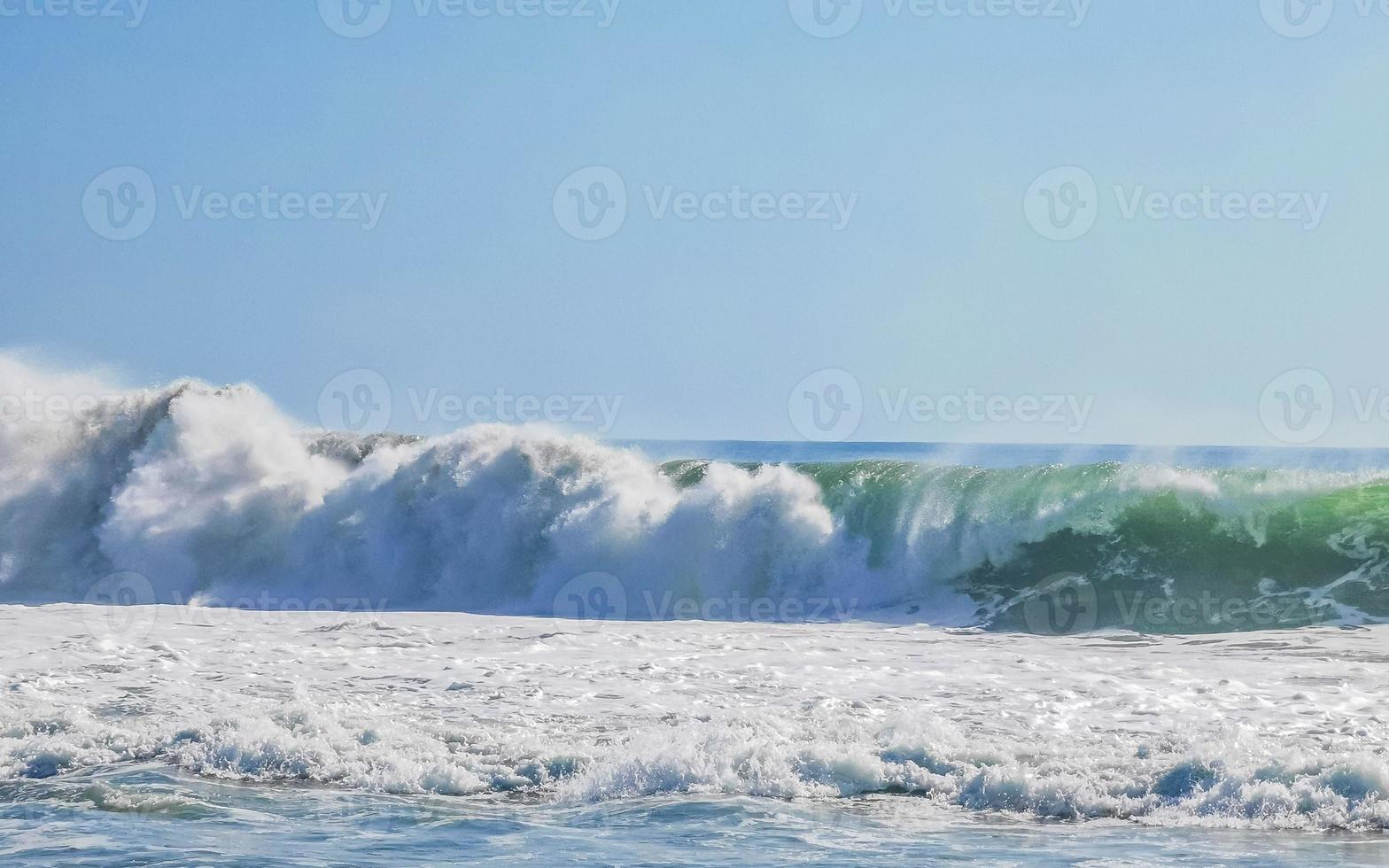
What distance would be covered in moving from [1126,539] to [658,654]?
8.96 m

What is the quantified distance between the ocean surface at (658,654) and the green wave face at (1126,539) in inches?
2.4

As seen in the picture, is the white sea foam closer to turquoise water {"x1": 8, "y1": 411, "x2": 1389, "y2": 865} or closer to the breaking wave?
turquoise water {"x1": 8, "y1": 411, "x2": 1389, "y2": 865}

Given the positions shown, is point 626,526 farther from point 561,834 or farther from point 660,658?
point 561,834

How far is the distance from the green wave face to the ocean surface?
6 cm

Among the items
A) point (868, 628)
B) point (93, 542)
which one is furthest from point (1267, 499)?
point (93, 542)

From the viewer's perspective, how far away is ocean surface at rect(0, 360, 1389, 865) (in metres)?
7.51

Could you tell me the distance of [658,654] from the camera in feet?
40.7

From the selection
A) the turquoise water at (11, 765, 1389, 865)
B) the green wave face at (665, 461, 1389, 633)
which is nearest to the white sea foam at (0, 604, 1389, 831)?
the turquoise water at (11, 765, 1389, 865)

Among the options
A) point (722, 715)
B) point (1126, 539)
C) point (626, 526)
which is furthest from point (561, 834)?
point (1126, 539)

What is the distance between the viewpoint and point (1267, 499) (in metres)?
18.7

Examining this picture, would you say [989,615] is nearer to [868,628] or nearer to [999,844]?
[868,628]

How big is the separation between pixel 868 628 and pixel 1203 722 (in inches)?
246

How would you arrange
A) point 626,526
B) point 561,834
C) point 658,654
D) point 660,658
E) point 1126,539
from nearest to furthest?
point 561,834 < point 660,658 < point 658,654 < point 1126,539 < point 626,526

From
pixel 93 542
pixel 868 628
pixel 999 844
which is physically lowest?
pixel 999 844
